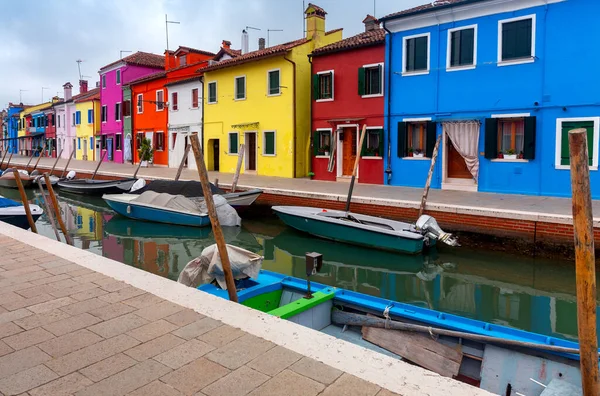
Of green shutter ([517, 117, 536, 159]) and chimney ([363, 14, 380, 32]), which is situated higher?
chimney ([363, 14, 380, 32])

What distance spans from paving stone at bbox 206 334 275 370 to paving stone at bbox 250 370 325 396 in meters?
0.31

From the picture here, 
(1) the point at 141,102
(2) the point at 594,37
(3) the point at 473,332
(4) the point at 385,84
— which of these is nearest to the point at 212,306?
(3) the point at 473,332

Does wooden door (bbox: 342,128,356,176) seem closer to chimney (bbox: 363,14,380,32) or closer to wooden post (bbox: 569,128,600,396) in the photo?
chimney (bbox: 363,14,380,32)

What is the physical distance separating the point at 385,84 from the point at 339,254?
830cm

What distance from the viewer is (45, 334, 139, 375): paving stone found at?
10.1 feet

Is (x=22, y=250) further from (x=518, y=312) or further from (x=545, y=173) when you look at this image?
(x=545, y=173)

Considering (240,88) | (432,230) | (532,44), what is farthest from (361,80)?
(432,230)

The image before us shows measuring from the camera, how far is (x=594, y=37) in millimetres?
12984

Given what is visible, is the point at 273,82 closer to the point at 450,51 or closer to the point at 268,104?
the point at 268,104

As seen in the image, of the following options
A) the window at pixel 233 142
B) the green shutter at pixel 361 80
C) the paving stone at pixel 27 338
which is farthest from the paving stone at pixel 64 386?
the window at pixel 233 142

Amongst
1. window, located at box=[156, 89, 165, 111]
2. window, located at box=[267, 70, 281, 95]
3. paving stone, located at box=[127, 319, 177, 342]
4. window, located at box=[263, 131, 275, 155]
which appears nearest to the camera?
paving stone, located at box=[127, 319, 177, 342]

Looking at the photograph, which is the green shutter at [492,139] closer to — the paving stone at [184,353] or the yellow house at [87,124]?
the paving stone at [184,353]

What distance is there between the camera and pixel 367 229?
11102mm

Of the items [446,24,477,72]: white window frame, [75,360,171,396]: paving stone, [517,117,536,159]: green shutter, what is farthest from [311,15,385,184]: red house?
[75,360,171,396]: paving stone
